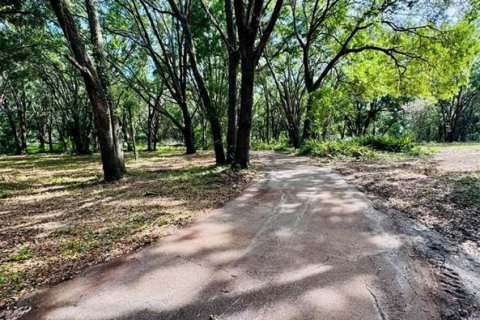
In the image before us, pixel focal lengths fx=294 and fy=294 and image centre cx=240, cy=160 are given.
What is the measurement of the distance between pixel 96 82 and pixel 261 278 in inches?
271

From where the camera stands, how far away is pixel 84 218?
5.11 m

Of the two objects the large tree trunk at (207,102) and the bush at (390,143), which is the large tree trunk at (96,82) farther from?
the bush at (390,143)

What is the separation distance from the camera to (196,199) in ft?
19.9

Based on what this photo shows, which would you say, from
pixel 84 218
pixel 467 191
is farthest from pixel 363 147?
pixel 84 218

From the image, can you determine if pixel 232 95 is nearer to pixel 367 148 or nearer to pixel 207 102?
pixel 207 102

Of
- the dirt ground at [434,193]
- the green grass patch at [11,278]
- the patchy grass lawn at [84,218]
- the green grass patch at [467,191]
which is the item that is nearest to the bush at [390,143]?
the dirt ground at [434,193]

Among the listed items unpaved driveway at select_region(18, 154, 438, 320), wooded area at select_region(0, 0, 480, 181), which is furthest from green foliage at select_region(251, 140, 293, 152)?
unpaved driveway at select_region(18, 154, 438, 320)

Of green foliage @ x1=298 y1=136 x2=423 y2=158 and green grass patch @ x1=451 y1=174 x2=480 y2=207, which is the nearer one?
green grass patch @ x1=451 y1=174 x2=480 y2=207

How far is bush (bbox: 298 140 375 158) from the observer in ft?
42.4

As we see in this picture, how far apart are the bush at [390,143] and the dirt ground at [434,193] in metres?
5.79

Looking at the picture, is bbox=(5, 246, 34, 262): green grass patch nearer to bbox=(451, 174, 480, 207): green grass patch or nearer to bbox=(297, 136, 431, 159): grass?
bbox=(451, 174, 480, 207): green grass patch

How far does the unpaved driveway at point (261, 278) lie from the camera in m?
2.49

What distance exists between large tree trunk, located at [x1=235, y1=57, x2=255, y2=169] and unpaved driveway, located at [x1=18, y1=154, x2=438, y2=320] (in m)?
4.34

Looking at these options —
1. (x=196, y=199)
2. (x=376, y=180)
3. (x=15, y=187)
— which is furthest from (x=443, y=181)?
(x=15, y=187)
